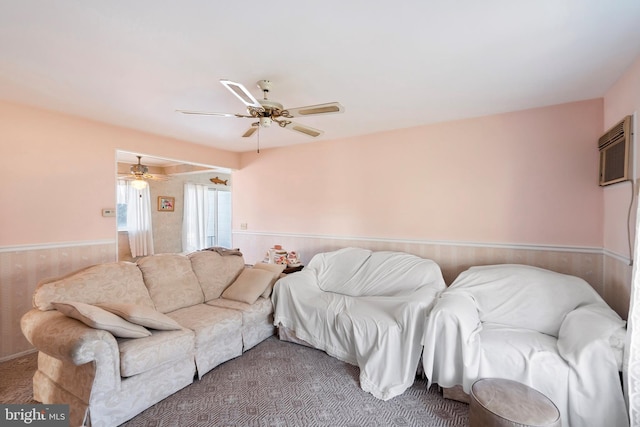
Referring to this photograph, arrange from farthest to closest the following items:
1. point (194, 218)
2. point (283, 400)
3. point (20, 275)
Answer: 1. point (194, 218)
2. point (20, 275)
3. point (283, 400)

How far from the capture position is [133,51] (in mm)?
1933

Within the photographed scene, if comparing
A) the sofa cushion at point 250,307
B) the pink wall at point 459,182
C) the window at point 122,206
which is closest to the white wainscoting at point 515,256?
the pink wall at point 459,182

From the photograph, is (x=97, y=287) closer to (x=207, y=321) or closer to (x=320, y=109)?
(x=207, y=321)

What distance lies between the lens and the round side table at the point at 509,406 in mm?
1517

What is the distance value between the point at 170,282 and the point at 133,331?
894mm

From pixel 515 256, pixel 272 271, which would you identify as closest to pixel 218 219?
pixel 272 271

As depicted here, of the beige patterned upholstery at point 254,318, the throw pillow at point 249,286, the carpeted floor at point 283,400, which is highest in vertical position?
the throw pillow at point 249,286

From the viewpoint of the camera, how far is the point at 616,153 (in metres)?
2.31

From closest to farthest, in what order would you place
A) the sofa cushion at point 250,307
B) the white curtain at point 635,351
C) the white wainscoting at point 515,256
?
the white curtain at point 635,351
the white wainscoting at point 515,256
the sofa cushion at point 250,307

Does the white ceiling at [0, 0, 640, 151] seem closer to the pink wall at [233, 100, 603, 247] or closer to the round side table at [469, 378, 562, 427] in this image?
the pink wall at [233, 100, 603, 247]

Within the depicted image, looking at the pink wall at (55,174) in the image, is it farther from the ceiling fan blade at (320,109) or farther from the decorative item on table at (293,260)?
the ceiling fan blade at (320,109)

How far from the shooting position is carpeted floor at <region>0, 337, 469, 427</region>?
1.99 metres

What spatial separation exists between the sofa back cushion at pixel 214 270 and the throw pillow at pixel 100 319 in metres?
1.09

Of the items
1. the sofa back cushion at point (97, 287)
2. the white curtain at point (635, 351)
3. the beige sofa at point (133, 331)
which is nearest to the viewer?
the white curtain at point (635, 351)
